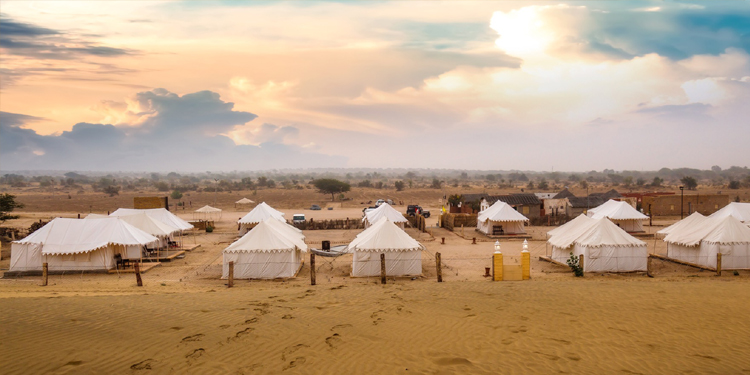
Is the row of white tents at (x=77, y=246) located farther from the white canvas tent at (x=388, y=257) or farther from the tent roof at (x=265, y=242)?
the white canvas tent at (x=388, y=257)

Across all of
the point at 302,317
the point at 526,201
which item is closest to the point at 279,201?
the point at 526,201

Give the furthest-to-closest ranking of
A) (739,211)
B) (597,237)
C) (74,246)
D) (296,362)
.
A: (739,211), (74,246), (597,237), (296,362)

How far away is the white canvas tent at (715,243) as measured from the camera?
19312mm

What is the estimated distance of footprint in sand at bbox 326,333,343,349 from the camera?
8586 mm

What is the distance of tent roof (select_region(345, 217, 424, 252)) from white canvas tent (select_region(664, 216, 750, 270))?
12.5 m

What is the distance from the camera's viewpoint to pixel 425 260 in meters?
22.9

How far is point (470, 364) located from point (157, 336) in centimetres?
588

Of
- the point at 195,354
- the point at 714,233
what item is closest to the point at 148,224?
the point at 195,354

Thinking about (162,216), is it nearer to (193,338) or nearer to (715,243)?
(193,338)

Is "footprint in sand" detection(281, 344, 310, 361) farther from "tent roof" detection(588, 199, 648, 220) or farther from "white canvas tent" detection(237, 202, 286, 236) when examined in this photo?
"tent roof" detection(588, 199, 648, 220)

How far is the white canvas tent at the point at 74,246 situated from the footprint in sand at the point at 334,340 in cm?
1553

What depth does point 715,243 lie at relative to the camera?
63.6ft

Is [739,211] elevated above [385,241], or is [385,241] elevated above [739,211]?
[739,211]

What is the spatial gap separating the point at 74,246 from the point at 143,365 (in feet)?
51.4
